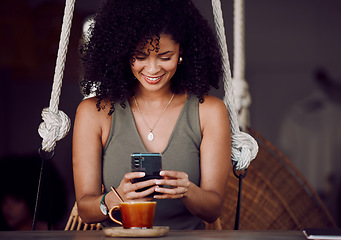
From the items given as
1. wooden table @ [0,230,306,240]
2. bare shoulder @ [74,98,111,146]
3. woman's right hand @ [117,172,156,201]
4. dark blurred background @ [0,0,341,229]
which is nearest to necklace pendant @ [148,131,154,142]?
bare shoulder @ [74,98,111,146]

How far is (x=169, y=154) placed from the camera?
4.87 feet

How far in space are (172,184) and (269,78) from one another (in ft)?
12.0

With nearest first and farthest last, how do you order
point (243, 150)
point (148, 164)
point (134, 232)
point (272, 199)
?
point (134, 232) < point (148, 164) < point (243, 150) < point (272, 199)

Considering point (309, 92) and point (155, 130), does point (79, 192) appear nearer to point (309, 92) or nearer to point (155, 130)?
point (155, 130)

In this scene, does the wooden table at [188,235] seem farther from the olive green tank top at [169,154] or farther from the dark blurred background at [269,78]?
the dark blurred background at [269,78]

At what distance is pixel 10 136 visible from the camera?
162 inches

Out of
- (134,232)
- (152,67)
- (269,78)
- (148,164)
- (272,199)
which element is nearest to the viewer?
(134,232)

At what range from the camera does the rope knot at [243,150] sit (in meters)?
1.50

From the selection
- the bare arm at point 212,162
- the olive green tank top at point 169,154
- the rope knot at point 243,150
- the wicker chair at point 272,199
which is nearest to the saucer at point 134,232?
the bare arm at point 212,162

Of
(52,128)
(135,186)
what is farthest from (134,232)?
(52,128)

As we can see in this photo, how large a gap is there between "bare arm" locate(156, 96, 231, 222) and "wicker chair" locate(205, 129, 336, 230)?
19.8 inches

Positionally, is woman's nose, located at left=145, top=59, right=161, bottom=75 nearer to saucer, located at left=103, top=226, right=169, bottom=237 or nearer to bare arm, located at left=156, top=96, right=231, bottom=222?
bare arm, located at left=156, top=96, right=231, bottom=222

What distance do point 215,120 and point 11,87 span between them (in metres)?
2.97

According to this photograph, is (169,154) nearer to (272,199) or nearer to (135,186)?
(135,186)
